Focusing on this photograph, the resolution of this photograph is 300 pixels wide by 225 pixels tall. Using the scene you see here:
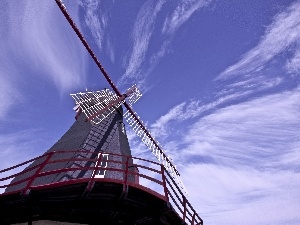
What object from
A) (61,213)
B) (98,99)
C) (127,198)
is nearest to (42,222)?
(61,213)

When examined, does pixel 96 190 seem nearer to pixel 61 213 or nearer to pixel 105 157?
pixel 61 213

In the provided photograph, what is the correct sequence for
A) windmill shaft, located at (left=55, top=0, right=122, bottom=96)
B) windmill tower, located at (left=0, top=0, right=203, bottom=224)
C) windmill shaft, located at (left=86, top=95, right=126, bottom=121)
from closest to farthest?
windmill tower, located at (left=0, top=0, right=203, bottom=224)
windmill shaft, located at (left=86, top=95, right=126, bottom=121)
windmill shaft, located at (left=55, top=0, right=122, bottom=96)

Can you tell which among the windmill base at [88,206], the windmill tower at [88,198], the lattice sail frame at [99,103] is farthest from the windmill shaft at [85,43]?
the windmill base at [88,206]

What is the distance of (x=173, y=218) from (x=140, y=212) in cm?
111

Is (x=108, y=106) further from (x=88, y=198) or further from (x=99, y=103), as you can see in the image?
(x=88, y=198)

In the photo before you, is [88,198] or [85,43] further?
[85,43]

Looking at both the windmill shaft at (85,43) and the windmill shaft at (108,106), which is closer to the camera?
the windmill shaft at (108,106)

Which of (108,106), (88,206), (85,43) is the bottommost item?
(88,206)

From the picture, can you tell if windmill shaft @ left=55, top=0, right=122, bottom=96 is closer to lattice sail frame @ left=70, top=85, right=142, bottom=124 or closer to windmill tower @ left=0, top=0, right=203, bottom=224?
lattice sail frame @ left=70, top=85, right=142, bottom=124

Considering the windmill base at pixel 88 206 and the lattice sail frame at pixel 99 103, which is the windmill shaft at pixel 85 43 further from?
the windmill base at pixel 88 206

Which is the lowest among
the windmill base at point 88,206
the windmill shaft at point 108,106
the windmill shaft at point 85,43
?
the windmill base at point 88,206

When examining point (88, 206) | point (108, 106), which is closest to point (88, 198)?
point (88, 206)

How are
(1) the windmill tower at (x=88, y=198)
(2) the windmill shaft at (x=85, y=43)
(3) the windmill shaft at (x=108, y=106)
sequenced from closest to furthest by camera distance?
(1) the windmill tower at (x=88, y=198) < (3) the windmill shaft at (x=108, y=106) < (2) the windmill shaft at (x=85, y=43)

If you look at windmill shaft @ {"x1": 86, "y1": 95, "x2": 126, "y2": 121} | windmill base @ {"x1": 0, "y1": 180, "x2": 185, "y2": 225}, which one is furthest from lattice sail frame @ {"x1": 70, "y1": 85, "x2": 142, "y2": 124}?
windmill base @ {"x1": 0, "y1": 180, "x2": 185, "y2": 225}
